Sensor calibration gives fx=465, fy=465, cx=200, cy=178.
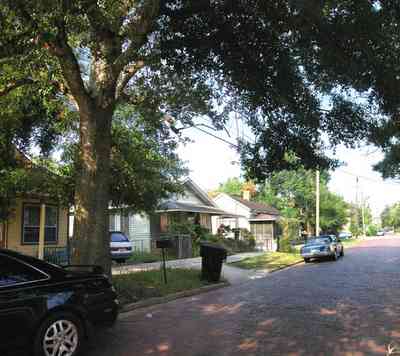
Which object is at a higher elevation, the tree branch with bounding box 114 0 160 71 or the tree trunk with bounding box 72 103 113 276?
the tree branch with bounding box 114 0 160 71

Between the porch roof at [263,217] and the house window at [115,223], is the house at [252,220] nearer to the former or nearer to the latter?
the porch roof at [263,217]

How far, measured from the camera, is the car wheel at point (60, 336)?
569 centimetres

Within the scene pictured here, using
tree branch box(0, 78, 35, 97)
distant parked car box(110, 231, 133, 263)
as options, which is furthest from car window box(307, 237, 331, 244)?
tree branch box(0, 78, 35, 97)

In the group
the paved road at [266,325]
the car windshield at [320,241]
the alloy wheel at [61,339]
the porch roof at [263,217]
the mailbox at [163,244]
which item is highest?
the porch roof at [263,217]

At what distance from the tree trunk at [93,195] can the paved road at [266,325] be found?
1.56 metres

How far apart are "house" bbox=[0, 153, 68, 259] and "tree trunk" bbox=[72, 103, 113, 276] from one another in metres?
7.15

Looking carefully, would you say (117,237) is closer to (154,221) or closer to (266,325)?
(154,221)

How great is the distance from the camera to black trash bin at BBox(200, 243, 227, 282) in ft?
50.1

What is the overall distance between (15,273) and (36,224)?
15.9 m

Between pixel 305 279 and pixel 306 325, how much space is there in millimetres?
8245

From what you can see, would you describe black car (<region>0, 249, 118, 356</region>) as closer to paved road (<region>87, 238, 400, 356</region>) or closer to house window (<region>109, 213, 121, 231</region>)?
paved road (<region>87, 238, 400, 356</region>)

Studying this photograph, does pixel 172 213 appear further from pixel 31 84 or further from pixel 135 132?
pixel 31 84

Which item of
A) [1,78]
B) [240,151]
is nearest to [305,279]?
[240,151]

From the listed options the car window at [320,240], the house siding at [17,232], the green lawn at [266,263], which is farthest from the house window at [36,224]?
the car window at [320,240]
